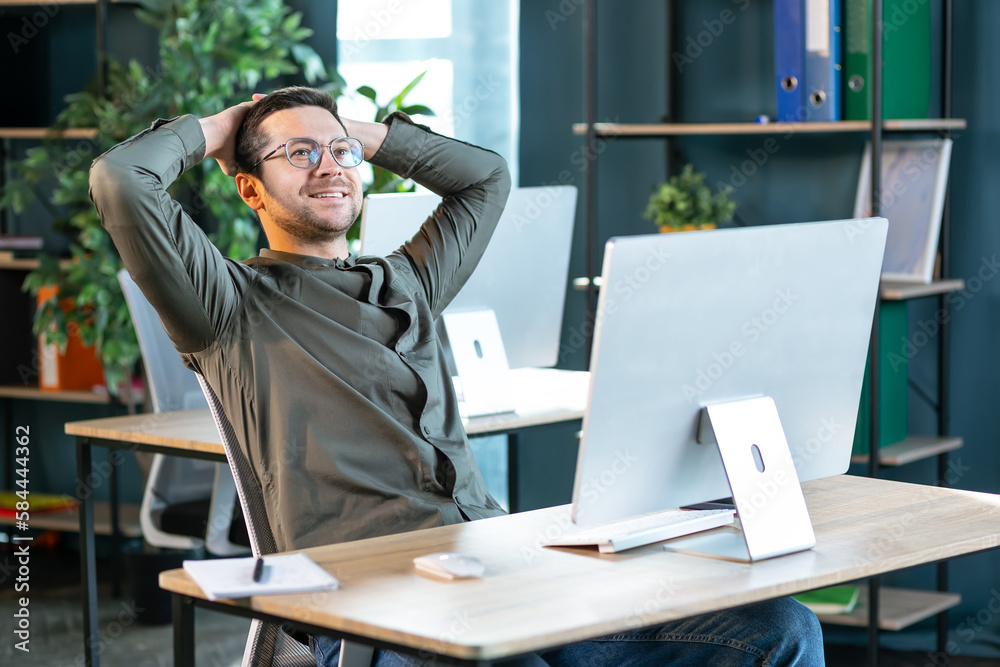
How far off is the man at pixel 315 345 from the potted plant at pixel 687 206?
4.48 feet

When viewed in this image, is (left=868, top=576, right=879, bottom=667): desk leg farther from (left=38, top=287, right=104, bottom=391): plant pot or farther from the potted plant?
(left=38, top=287, right=104, bottom=391): plant pot

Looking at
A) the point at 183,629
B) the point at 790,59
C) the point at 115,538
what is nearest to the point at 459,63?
the point at 790,59

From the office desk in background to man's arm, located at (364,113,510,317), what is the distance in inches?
15.5

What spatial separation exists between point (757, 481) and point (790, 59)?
188cm

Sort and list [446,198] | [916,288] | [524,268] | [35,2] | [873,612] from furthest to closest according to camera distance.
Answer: [35,2] → [916,288] → [873,612] → [524,268] → [446,198]

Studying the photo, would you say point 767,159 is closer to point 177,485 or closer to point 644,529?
point 177,485

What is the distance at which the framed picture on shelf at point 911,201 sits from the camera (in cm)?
308

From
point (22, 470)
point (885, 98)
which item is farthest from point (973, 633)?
point (22, 470)

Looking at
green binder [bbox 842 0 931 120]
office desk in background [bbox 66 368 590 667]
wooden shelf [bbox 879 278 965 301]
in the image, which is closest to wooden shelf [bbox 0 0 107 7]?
office desk in background [bbox 66 368 590 667]

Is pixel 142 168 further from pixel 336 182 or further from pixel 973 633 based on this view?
pixel 973 633

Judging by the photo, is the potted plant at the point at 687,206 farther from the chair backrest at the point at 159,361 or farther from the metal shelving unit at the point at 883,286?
the chair backrest at the point at 159,361

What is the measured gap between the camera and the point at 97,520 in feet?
13.1

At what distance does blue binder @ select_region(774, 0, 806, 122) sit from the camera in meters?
3.07

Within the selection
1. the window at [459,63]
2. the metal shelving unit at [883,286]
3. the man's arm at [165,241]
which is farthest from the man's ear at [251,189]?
the window at [459,63]
